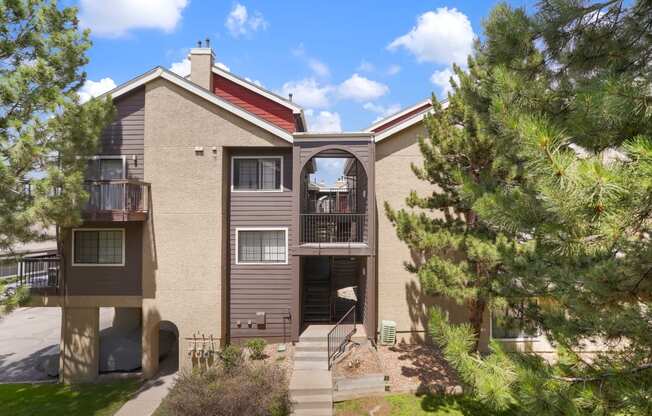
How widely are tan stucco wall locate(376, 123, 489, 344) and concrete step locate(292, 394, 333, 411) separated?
4.16m

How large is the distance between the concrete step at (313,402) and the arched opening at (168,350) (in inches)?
240

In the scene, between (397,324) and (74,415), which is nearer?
(74,415)

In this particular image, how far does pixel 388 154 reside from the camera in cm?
1302

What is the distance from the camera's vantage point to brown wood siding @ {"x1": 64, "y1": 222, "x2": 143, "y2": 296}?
1265 cm

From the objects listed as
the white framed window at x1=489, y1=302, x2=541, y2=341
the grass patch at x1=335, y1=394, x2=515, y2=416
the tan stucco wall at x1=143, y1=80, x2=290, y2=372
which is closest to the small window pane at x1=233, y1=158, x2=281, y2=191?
the tan stucco wall at x1=143, y1=80, x2=290, y2=372

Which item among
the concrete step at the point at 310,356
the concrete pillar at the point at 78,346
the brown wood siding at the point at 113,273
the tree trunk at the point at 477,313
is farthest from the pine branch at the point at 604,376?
the concrete pillar at the point at 78,346

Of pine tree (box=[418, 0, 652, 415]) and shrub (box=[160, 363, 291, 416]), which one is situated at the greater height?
pine tree (box=[418, 0, 652, 415])

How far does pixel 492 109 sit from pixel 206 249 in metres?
10.9

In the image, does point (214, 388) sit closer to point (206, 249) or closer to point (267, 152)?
point (206, 249)

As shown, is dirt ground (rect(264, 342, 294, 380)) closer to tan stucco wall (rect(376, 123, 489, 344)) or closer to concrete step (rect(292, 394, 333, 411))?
concrete step (rect(292, 394, 333, 411))

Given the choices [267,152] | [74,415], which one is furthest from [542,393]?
[74,415]

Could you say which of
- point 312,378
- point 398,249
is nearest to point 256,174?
point 398,249

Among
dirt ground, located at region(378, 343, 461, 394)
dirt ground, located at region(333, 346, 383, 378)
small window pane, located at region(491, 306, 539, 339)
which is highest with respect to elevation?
small window pane, located at region(491, 306, 539, 339)

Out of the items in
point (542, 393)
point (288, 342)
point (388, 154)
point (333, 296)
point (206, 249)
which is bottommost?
point (288, 342)
